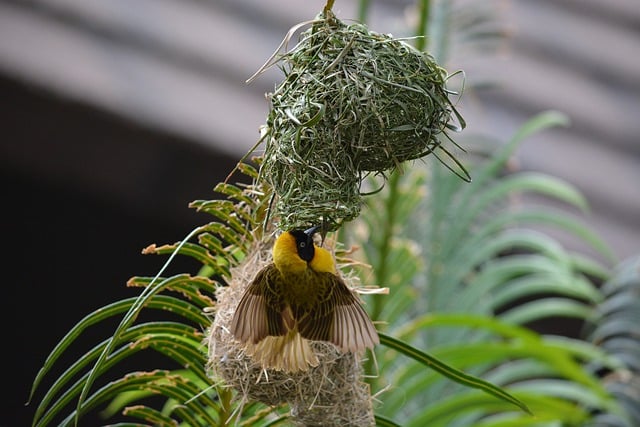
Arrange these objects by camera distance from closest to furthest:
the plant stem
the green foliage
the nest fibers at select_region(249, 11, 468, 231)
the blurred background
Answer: the nest fibers at select_region(249, 11, 468, 231) < the plant stem < the green foliage < the blurred background

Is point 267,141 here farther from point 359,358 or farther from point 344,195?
point 359,358

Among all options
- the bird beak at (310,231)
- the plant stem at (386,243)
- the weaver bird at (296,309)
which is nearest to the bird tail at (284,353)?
the weaver bird at (296,309)

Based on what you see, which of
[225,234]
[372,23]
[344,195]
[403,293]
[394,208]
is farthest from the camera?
[372,23]

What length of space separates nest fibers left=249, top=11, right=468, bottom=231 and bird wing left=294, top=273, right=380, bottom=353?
83 mm

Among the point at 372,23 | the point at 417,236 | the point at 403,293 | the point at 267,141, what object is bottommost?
the point at 267,141

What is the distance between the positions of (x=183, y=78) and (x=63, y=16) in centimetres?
47

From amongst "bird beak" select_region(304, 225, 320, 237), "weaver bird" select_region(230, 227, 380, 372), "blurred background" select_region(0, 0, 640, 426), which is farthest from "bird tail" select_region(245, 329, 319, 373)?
"blurred background" select_region(0, 0, 640, 426)

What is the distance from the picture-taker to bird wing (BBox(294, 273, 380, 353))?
3.38 feet

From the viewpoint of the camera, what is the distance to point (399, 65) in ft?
3.49

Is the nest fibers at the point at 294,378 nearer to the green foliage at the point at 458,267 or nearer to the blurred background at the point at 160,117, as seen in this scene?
the green foliage at the point at 458,267

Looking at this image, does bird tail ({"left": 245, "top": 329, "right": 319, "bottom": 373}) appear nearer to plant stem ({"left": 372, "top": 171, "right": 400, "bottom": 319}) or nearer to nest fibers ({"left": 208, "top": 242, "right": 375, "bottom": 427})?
nest fibers ({"left": 208, "top": 242, "right": 375, "bottom": 427})

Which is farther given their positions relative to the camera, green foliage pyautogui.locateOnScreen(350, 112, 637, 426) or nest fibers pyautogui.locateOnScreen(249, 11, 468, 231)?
green foliage pyautogui.locateOnScreen(350, 112, 637, 426)

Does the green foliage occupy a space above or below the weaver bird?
above

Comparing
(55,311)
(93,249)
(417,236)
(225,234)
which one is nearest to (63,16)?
(93,249)
